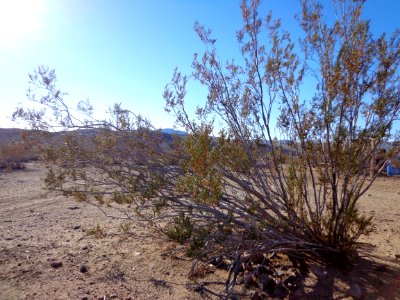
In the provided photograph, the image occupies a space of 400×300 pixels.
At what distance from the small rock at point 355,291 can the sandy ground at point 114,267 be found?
5cm

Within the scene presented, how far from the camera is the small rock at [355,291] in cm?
379

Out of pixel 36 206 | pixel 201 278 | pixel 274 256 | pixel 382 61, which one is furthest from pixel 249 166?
pixel 36 206

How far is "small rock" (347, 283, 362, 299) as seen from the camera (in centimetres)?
379

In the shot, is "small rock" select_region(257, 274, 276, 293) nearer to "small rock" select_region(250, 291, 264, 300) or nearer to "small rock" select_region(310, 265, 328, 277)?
"small rock" select_region(250, 291, 264, 300)

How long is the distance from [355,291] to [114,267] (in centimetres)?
275

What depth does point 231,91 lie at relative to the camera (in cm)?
505

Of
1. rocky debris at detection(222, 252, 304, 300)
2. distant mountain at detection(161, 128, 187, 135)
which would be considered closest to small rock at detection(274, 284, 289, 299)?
rocky debris at detection(222, 252, 304, 300)

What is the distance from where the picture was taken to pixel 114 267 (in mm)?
4734

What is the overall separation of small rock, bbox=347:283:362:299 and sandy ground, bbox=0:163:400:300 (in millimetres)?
53

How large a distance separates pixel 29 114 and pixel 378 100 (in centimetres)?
433

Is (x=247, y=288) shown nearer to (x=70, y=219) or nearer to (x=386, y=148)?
(x=386, y=148)

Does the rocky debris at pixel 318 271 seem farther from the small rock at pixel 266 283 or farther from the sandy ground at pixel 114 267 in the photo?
the small rock at pixel 266 283

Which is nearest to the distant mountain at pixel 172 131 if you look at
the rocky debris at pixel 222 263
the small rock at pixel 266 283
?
the rocky debris at pixel 222 263

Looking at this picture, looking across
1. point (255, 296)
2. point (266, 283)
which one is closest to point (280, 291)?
point (266, 283)
